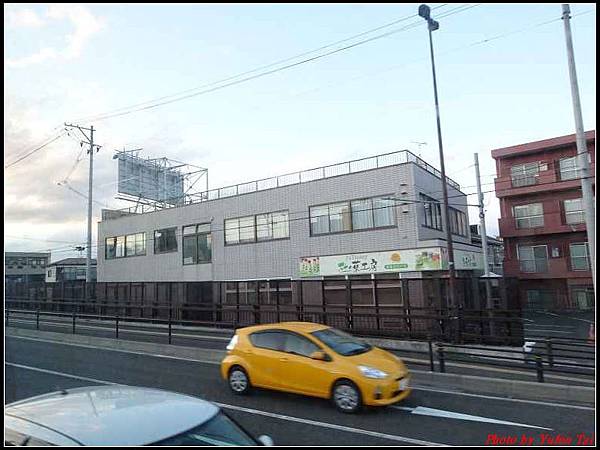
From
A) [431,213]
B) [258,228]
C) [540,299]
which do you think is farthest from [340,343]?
[540,299]

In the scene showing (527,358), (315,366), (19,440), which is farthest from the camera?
(527,358)

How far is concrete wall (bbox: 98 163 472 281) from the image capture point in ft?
78.4

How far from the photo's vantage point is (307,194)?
27297mm

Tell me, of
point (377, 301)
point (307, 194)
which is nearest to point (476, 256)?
point (307, 194)

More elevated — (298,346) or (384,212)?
(384,212)

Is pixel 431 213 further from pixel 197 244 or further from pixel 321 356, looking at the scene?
pixel 321 356

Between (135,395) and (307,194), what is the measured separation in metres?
23.7

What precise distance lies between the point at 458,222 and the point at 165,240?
2152 cm

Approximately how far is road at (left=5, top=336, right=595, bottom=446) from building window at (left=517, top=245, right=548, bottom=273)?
30812mm

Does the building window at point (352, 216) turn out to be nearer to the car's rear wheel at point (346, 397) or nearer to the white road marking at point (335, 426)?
the car's rear wheel at point (346, 397)

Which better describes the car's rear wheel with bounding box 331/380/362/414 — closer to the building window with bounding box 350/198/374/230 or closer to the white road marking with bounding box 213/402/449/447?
the white road marking with bounding box 213/402/449/447

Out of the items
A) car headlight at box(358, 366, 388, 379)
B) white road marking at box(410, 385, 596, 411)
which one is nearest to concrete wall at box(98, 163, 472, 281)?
white road marking at box(410, 385, 596, 411)

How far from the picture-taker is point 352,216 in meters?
25.5

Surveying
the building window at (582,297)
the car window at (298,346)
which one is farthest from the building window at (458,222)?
the car window at (298,346)
